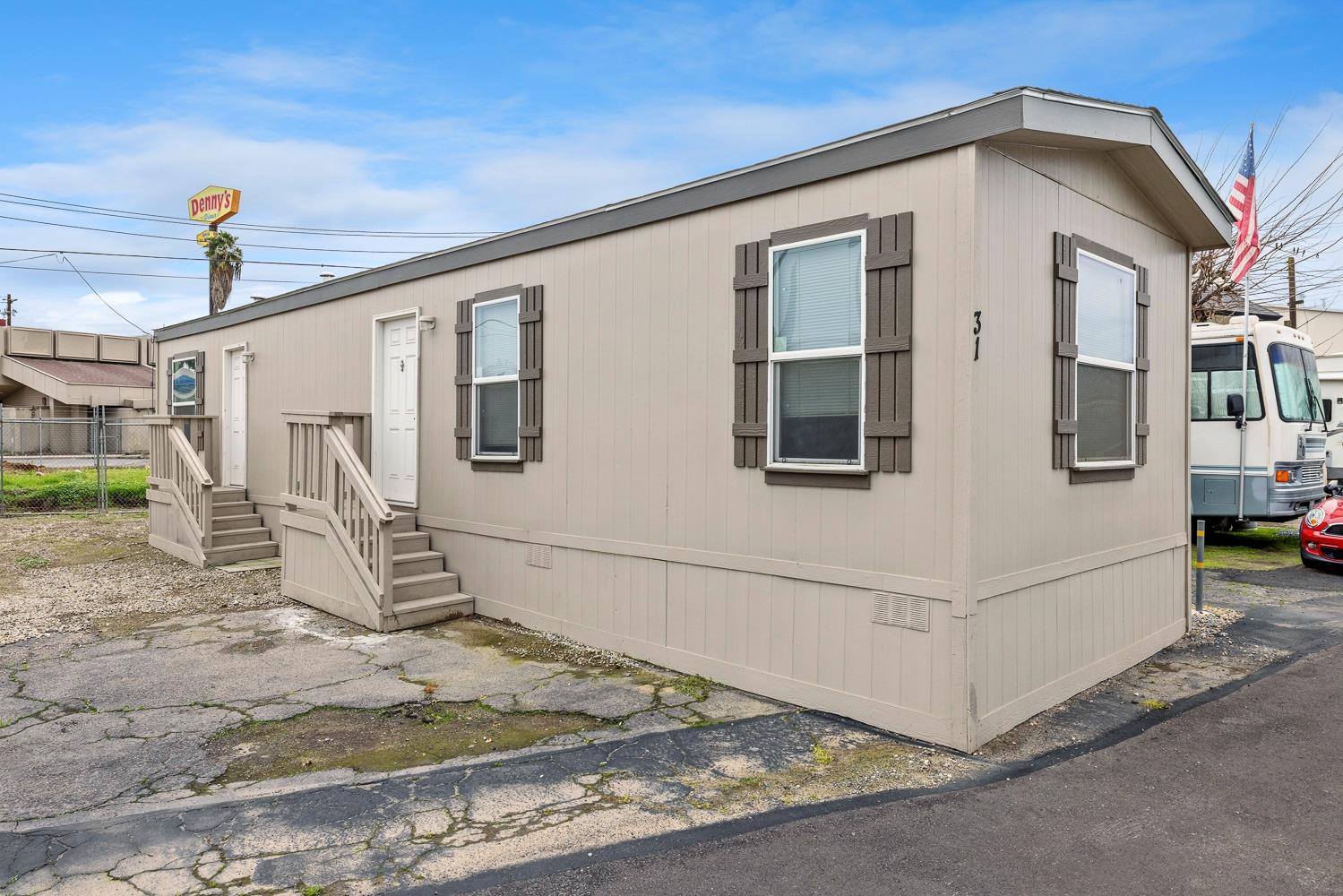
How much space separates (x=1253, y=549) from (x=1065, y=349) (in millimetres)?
8606

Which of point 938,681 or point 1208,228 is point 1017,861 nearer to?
point 938,681

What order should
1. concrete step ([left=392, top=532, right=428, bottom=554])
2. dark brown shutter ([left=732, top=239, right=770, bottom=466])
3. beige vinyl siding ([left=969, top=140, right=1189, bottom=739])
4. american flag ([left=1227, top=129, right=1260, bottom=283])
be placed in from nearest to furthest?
1. beige vinyl siding ([left=969, top=140, right=1189, bottom=739])
2. dark brown shutter ([left=732, top=239, right=770, bottom=466])
3. concrete step ([left=392, top=532, right=428, bottom=554])
4. american flag ([left=1227, top=129, right=1260, bottom=283])

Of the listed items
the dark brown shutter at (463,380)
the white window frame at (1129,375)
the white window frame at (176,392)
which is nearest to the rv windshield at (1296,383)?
the white window frame at (1129,375)

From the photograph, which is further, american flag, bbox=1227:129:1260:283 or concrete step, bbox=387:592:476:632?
american flag, bbox=1227:129:1260:283

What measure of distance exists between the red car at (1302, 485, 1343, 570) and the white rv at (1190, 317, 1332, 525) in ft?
1.47

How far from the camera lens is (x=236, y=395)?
33.3 feet

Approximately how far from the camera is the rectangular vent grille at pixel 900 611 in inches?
158

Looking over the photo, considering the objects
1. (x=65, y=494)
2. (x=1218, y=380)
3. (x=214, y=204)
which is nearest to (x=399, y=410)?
(x=1218, y=380)

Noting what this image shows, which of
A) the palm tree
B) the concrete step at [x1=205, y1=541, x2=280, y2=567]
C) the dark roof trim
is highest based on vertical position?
the palm tree

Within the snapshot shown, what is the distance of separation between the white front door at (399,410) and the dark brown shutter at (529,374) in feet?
4.87

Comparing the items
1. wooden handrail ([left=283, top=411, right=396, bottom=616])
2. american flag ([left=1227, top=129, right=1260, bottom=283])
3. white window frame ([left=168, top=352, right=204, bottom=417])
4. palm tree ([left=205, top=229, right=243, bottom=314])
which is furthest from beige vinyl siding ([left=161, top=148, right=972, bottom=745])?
palm tree ([left=205, top=229, right=243, bottom=314])

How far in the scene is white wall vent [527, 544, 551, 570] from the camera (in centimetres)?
617

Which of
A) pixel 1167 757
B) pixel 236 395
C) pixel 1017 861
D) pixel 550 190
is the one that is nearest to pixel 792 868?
pixel 1017 861

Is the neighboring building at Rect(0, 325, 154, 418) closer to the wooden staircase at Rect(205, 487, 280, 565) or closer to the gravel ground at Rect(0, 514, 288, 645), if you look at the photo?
the gravel ground at Rect(0, 514, 288, 645)
